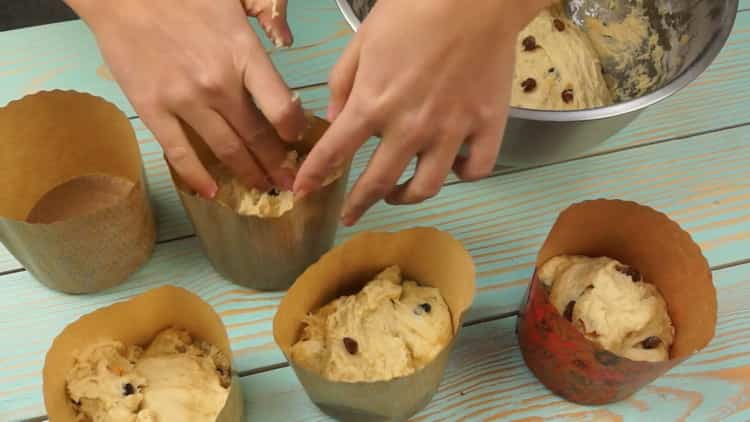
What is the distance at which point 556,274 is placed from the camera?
72 centimetres

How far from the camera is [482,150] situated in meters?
0.58

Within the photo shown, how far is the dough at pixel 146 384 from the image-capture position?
63 centimetres

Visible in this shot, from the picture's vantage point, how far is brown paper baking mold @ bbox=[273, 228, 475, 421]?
62 cm

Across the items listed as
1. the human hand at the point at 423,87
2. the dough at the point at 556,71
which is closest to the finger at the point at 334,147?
the human hand at the point at 423,87

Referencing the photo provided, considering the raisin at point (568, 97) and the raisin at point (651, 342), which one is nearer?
the raisin at point (651, 342)

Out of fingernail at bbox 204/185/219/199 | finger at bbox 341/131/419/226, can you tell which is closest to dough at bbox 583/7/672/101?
finger at bbox 341/131/419/226

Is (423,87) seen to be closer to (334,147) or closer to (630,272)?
(334,147)

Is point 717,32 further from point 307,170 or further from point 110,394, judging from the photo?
A: point 110,394

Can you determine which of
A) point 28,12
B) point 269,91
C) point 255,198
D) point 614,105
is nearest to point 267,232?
point 255,198

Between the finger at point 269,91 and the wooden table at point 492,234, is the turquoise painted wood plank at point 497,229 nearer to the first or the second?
the wooden table at point 492,234

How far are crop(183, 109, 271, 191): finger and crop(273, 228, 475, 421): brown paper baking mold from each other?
12 centimetres

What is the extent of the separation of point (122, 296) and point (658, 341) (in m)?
0.60

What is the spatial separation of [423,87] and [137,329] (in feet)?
1.29

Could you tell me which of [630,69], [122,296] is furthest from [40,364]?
[630,69]
